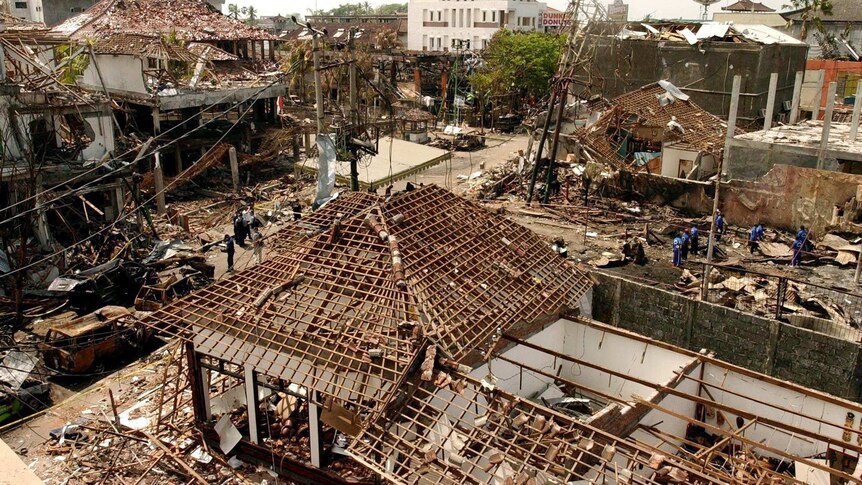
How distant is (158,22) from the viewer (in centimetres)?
3612

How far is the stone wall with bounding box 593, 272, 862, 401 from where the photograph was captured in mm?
13273

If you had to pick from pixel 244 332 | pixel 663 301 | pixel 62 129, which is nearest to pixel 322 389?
pixel 244 332

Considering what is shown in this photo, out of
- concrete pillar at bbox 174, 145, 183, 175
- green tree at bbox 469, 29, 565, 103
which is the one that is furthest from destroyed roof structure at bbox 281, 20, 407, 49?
concrete pillar at bbox 174, 145, 183, 175

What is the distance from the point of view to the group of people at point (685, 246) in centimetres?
1997

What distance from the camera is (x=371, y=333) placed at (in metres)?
9.86

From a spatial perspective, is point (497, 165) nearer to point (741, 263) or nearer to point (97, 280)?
point (741, 263)

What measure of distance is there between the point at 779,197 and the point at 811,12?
3817 cm

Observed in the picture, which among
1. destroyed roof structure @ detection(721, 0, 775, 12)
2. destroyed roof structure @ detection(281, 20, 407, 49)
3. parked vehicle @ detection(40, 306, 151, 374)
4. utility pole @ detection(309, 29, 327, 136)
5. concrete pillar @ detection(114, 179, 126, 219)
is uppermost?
destroyed roof structure @ detection(721, 0, 775, 12)

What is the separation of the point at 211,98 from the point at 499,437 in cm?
2716

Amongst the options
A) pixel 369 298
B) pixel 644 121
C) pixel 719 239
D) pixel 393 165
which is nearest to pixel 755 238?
pixel 719 239

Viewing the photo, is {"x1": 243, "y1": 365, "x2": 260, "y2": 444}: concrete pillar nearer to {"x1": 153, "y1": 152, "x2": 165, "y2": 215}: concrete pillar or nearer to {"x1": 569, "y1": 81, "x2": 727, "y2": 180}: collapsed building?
{"x1": 153, "y1": 152, "x2": 165, "y2": 215}: concrete pillar

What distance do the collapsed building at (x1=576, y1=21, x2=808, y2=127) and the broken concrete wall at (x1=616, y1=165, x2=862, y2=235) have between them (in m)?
10.2

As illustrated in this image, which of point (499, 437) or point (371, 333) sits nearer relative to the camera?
point (499, 437)

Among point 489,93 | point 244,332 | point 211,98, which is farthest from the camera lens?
point 489,93
